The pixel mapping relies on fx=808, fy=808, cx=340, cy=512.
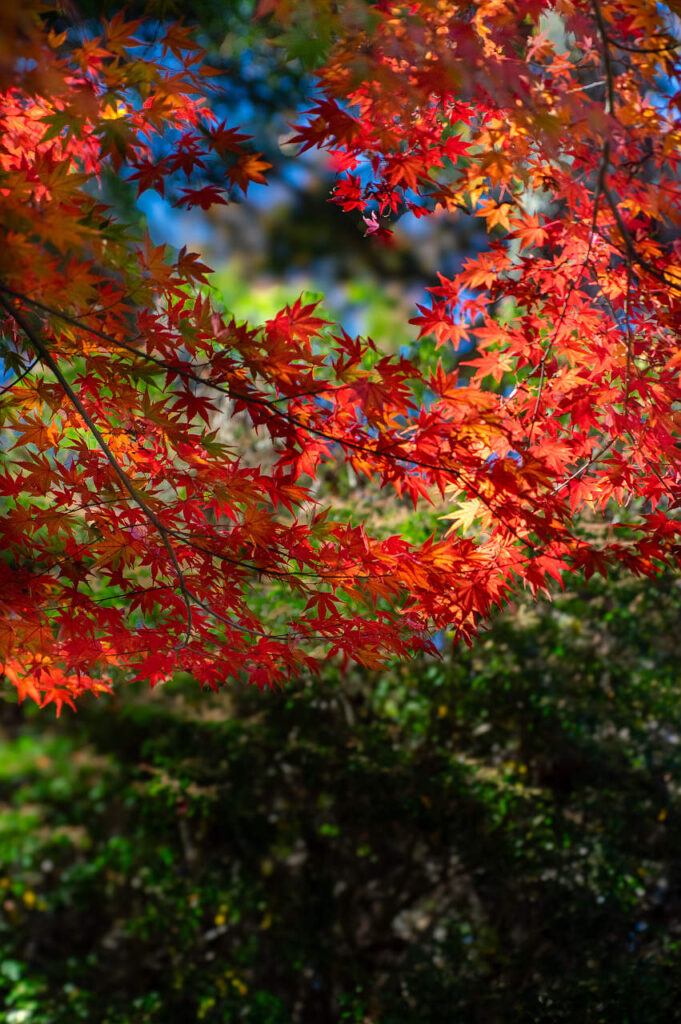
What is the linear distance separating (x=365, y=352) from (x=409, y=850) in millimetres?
3272

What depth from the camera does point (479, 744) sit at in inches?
159

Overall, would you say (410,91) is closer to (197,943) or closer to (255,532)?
(255,532)

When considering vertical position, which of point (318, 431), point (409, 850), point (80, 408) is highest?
point (80, 408)

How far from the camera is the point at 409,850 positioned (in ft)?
13.2

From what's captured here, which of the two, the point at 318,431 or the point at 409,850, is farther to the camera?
the point at 409,850

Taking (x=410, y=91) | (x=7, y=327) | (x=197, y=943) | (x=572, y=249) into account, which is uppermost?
(x=7, y=327)

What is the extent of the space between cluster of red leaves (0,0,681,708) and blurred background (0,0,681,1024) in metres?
1.91

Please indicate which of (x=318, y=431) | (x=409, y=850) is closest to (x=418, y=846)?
(x=409, y=850)

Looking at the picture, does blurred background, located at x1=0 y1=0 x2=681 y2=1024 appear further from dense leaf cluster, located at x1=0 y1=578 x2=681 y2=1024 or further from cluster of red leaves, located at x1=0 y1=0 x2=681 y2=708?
cluster of red leaves, located at x1=0 y1=0 x2=681 y2=708

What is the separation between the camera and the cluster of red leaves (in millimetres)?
1333

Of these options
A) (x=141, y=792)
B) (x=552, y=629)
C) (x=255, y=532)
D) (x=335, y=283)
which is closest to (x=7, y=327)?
(x=255, y=532)

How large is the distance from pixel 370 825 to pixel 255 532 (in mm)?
2863

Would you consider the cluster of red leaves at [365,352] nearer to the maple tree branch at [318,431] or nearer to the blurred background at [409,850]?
the maple tree branch at [318,431]

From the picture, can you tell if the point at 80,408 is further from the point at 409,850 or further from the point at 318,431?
the point at 409,850
